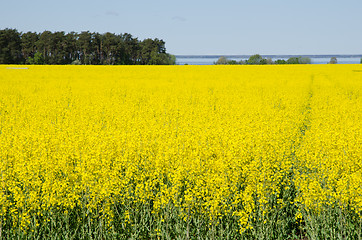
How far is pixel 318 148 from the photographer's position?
8930 millimetres

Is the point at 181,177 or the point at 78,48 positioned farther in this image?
the point at 78,48

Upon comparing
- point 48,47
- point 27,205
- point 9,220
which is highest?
point 48,47

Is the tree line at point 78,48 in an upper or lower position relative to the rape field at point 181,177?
upper

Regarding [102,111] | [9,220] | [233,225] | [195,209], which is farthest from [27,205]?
[102,111]

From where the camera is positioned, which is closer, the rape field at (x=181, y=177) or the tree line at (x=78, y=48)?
the rape field at (x=181, y=177)

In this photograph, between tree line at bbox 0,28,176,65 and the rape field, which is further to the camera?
tree line at bbox 0,28,176,65

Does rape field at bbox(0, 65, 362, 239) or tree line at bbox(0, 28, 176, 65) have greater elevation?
tree line at bbox(0, 28, 176, 65)

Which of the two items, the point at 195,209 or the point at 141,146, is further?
the point at 141,146

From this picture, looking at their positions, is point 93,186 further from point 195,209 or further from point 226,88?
point 226,88

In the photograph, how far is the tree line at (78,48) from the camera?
79.9 m

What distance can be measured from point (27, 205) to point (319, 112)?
12411mm

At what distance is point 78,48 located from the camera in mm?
87125

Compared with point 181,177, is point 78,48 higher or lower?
higher

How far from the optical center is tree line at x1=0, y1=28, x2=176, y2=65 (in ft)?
262
